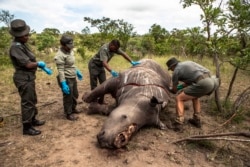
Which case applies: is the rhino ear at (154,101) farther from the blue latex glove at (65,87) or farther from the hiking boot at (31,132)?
the hiking boot at (31,132)

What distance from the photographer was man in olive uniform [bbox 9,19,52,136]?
4914 mm

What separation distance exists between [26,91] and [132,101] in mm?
1953

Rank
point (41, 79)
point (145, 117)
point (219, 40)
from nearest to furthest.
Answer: point (145, 117) → point (219, 40) → point (41, 79)

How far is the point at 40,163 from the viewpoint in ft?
14.2

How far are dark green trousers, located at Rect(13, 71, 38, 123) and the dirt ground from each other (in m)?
0.42

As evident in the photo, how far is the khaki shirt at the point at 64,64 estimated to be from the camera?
5531mm

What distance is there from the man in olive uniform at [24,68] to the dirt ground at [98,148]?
1.25ft

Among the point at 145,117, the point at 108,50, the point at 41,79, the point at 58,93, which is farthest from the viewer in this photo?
the point at 41,79

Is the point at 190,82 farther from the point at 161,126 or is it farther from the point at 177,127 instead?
the point at 161,126

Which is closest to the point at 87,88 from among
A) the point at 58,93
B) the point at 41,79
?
the point at 58,93

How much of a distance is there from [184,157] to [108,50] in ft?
10.8

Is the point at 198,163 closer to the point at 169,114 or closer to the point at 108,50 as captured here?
the point at 169,114

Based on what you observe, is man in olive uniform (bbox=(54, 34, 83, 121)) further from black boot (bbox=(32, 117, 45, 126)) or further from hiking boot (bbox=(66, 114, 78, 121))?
black boot (bbox=(32, 117, 45, 126))

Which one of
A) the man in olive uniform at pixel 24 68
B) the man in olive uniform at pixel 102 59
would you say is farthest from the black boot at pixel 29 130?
the man in olive uniform at pixel 102 59
